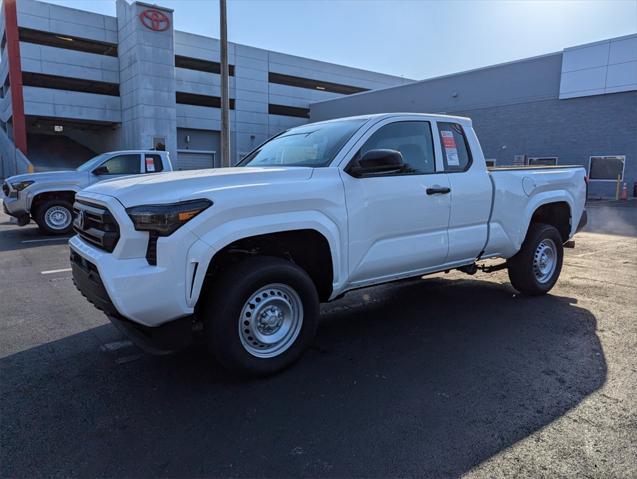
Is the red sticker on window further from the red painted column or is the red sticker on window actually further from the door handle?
the red painted column

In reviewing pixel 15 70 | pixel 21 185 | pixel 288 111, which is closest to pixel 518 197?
pixel 21 185

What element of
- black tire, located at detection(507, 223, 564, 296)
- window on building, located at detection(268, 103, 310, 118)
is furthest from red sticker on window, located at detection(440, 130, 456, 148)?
window on building, located at detection(268, 103, 310, 118)

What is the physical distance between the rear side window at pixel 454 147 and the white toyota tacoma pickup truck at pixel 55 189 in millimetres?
8454

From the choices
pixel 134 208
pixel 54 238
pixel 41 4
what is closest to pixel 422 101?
pixel 54 238

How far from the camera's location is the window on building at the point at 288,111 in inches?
1786

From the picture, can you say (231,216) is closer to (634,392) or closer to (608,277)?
(634,392)

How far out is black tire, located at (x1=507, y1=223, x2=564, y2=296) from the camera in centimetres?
539

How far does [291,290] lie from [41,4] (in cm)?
4151

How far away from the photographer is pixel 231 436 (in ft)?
8.84

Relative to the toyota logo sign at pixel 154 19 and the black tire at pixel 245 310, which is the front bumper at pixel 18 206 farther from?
the toyota logo sign at pixel 154 19

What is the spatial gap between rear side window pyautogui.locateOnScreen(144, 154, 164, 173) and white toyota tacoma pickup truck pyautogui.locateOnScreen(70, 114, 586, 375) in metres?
7.16

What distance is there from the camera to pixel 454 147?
469cm

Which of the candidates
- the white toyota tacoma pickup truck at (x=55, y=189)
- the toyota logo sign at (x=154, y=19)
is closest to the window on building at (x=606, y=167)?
the white toyota tacoma pickup truck at (x=55, y=189)

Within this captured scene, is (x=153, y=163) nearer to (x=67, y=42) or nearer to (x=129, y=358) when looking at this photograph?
(x=129, y=358)
